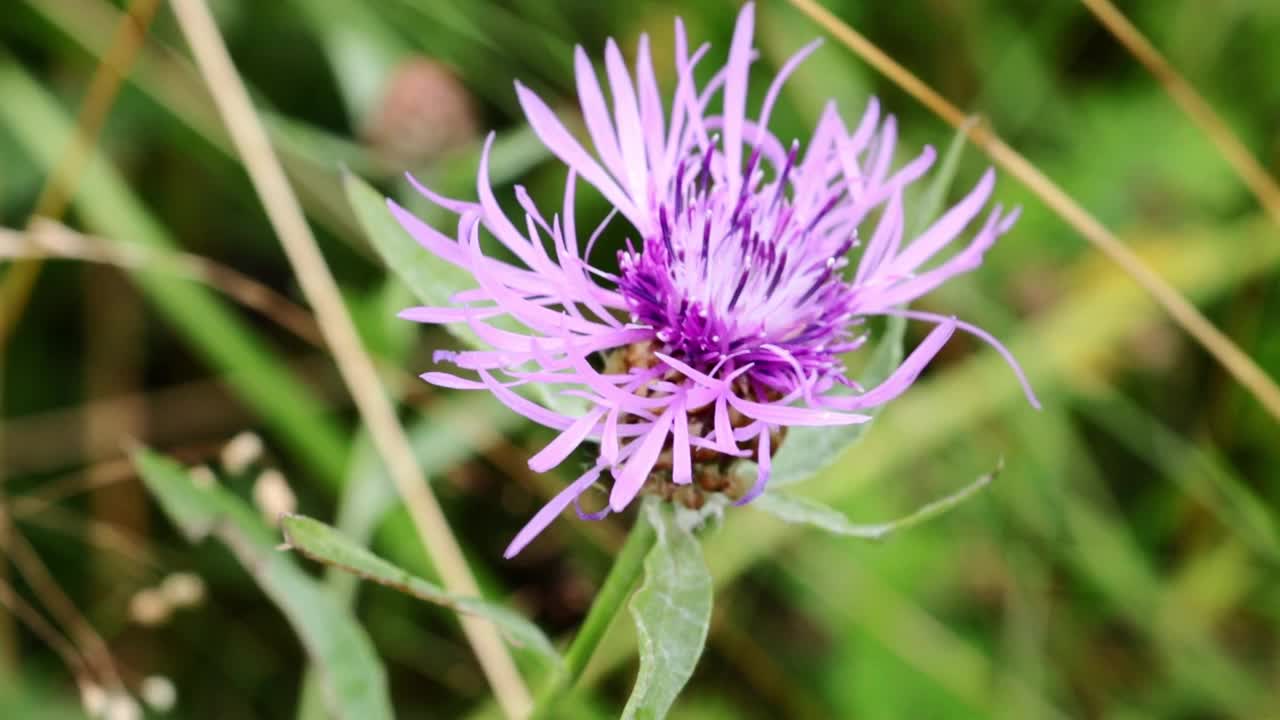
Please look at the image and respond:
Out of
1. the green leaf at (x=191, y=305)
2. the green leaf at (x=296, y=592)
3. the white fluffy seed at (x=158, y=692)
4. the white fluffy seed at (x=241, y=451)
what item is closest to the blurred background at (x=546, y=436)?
the green leaf at (x=191, y=305)

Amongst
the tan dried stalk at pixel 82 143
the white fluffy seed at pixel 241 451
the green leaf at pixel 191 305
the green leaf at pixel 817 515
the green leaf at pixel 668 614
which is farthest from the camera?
the green leaf at pixel 191 305

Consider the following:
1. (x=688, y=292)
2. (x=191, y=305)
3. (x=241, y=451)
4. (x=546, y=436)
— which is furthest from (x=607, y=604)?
(x=191, y=305)

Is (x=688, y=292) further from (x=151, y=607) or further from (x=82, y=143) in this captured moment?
(x=82, y=143)

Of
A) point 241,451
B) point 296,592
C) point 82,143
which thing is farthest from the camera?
point 82,143

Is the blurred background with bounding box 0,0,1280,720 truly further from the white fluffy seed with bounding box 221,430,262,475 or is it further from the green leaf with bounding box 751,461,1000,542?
the green leaf with bounding box 751,461,1000,542

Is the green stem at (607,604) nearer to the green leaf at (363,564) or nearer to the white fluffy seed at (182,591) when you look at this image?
the green leaf at (363,564)

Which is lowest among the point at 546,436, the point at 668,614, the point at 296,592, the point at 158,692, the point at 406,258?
the point at 158,692

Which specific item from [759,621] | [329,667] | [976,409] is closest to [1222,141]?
[976,409]
